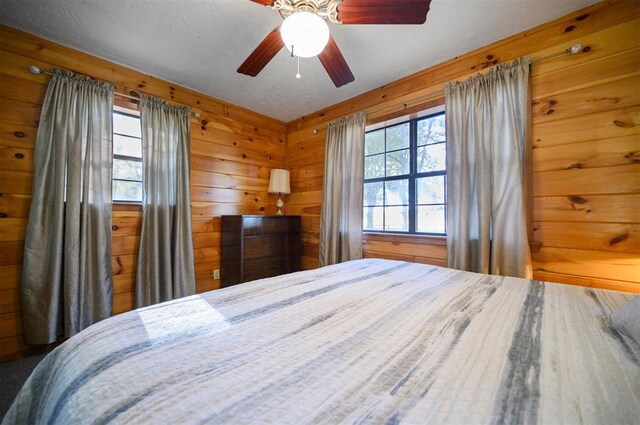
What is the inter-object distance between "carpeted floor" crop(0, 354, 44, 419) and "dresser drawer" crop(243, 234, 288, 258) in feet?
5.41

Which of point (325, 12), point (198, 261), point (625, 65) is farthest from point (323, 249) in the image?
point (625, 65)

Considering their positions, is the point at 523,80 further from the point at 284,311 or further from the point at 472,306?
the point at 284,311

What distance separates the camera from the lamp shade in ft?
10.4

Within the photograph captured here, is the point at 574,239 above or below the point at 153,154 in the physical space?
below

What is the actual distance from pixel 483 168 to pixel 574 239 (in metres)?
0.72

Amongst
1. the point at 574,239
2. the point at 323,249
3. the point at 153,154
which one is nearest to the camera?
the point at 574,239

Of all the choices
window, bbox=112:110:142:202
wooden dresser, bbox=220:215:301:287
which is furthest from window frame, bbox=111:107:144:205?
wooden dresser, bbox=220:215:301:287

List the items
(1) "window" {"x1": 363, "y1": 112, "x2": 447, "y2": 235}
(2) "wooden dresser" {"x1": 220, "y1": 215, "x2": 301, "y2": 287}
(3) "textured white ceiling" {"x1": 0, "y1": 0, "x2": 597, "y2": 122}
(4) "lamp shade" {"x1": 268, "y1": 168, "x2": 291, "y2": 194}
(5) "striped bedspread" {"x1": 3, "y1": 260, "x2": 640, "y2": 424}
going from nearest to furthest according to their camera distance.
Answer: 1. (5) "striped bedspread" {"x1": 3, "y1": 260, "x2": 640, "y2": 424}
2. (3) "textured white ceiling" {"x1": 0, "y1": 0, "x2": 597, "y2": 122}
3. (1) "window" {"x1": 363, "y1": 112, "x2": 447, "y2": 235}
4. (2) "wooden dresser" {"x1": 220, "y1": 215, "x2": 301, "y2": 287}
5. (4) "lamp shade" {"x1": 268, "y1": 168, "x2": 291, "y2": 194}

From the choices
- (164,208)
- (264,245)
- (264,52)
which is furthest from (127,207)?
(264,52)

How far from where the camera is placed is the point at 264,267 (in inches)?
112

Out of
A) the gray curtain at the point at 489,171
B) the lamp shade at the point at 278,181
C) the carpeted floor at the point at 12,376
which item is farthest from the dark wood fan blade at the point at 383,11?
the carpeted floor at the point at 12,376

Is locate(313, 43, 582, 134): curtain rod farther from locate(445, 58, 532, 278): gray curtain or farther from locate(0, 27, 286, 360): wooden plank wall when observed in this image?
locate(0, 27, 286, 360): wooden plank wall

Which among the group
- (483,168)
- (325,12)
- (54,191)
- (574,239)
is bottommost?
(574,239)

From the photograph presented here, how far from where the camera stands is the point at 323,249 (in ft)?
9.50
